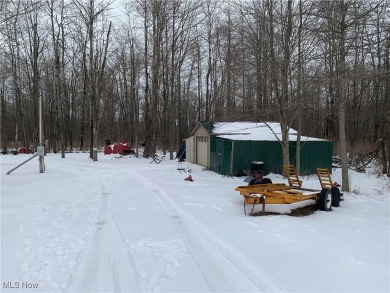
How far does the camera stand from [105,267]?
16.5 ft

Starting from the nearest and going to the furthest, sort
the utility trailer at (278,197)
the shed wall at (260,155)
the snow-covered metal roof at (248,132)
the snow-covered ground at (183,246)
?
the snow-covered ground at (183,246) → the utility trailer at (278,197) → the shed wall at (260,155) → the snow-covered metal roof at (248,132)

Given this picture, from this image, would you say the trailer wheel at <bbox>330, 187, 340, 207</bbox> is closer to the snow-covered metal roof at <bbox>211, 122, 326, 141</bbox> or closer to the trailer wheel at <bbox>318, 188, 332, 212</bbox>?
the trailer wheel at <bbox>318, 188, 332, 212</bbox>

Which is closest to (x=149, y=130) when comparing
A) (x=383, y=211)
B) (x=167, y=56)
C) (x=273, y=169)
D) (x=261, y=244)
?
(x=167, y=56)

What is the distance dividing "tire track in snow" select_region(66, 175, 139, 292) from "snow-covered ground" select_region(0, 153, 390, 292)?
1 centimetres

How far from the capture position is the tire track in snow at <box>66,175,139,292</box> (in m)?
4.39

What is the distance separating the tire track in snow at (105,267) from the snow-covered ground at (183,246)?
0.05ft

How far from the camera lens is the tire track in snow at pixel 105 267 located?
439cm

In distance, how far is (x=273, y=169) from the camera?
741 inches

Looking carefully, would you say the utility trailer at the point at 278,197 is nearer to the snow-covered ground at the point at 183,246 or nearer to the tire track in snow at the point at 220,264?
the snow-covered ground at the point at 183,246

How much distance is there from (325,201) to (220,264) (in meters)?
5.32
